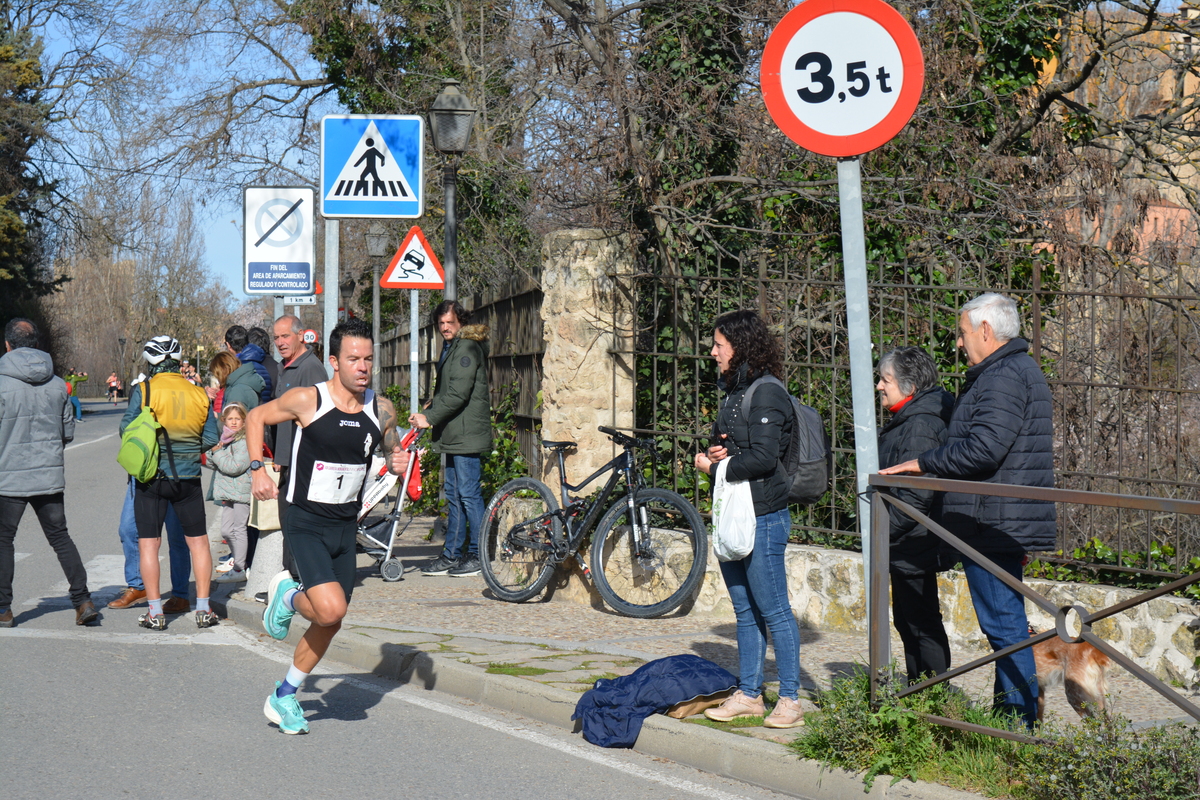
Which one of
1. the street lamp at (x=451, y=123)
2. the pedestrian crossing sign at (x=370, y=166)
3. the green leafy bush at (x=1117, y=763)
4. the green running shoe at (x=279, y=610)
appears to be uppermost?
the street lamp at (x=451, y=123)

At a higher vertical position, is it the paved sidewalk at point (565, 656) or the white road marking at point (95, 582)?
the white road marking at point (95, 582)

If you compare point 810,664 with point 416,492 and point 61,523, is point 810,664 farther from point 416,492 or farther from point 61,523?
point 61,523

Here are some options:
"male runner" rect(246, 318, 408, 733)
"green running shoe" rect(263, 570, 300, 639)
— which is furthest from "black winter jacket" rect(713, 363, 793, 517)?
"green running shoe" rect(263, 570, 300, 639)

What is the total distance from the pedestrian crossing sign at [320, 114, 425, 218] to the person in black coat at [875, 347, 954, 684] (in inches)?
204

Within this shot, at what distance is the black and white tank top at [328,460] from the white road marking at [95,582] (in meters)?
3.83

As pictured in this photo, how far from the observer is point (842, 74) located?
4707 mm

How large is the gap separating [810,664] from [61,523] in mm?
5142

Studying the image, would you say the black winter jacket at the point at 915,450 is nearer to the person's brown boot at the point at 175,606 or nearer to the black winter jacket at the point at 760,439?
the black winter jacket at the point at 760,439

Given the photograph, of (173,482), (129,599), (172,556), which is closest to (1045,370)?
(173,482)

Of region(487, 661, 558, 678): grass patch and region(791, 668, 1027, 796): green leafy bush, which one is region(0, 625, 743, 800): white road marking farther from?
region(791, 668, 1027, 796): green leafy bush

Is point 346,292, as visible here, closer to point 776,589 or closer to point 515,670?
point 515,670

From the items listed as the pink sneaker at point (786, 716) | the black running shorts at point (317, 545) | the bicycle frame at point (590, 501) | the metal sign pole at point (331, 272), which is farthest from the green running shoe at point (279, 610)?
the metal sign pole at point (331, 272)

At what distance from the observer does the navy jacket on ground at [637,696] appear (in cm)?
546

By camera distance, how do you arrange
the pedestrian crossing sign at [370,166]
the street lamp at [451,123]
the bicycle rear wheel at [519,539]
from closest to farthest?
the bicycle rear wheel at [519,539] → the pedestrian crossing sign at [370,166] → the street lamp at [451,123]
